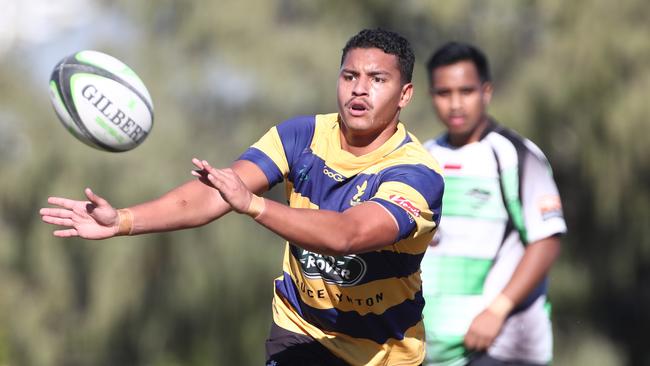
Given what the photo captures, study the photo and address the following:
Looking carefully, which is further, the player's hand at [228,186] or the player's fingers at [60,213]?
the player's fingers at [60,213]

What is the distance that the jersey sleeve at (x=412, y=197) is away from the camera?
423cm

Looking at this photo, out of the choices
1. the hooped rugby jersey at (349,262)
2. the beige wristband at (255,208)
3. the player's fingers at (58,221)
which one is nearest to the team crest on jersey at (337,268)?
the hooped rugby jersey at (349,262)

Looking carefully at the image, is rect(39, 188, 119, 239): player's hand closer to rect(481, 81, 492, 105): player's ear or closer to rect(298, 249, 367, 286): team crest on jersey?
rect(298, 249, 367, 286): team crest on jersey

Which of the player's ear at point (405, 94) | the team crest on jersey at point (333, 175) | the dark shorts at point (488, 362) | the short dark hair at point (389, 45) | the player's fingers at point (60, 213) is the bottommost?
the dark shorts at point (488, 362)

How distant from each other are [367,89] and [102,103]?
4.74 feet

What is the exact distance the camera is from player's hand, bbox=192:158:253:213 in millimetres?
3889

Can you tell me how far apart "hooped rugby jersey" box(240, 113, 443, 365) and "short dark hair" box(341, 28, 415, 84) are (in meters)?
0.28

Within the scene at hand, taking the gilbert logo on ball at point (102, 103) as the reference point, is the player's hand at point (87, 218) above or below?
below

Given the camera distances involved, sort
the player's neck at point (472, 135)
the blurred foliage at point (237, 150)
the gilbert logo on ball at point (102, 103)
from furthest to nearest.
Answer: the blurred foliage at point (237, 150), the player's neck at point (472, 135), the gilbert logo on ball at point (102, 103)

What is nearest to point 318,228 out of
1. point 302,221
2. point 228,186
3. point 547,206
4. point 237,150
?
point 302,221

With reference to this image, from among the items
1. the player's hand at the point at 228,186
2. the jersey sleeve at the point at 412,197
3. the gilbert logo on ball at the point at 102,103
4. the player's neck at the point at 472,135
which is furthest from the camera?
the player's neck at the point at 472,135

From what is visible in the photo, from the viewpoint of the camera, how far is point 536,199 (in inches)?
237

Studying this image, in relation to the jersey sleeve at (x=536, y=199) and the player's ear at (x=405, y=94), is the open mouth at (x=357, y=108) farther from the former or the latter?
the jersey sleeve at (x=536, y=199)

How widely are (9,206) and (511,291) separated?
7.28 m
